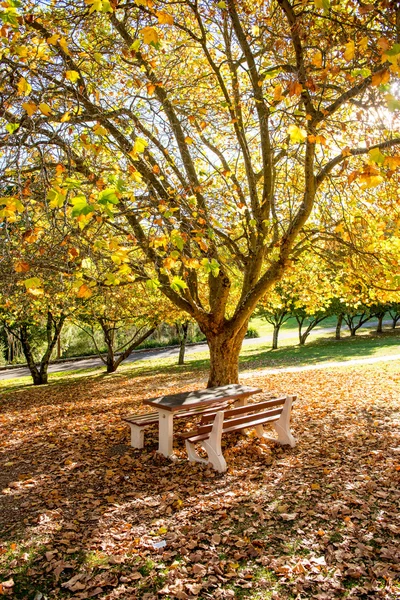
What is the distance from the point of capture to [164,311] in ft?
63.2

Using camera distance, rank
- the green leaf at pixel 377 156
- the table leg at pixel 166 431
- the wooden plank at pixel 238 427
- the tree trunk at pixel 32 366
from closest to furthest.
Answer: the green leaf at pixel 377 156, the wooden plank at pixel 238 427, the table leg at pixel 166 431, the tree trunk at pixel 32 366

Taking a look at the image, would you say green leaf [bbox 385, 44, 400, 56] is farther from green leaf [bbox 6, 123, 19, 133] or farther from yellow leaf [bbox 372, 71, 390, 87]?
green leaf [bbox 6, 123, 19, 133]

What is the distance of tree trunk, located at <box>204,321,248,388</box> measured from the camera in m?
9.37

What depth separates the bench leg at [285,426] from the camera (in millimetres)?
6844

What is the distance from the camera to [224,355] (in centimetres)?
944

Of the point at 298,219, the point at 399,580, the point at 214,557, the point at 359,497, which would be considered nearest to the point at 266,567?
the point at 214,557

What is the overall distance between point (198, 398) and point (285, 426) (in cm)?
138

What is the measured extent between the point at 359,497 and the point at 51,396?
480 inches

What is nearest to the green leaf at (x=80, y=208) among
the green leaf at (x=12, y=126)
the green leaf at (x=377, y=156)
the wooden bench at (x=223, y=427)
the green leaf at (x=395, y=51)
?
the green leaf at (x=12, y=126)

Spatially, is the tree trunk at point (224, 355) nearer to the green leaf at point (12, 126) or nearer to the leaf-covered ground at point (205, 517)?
the leaf-covered ground at point (205, 517)

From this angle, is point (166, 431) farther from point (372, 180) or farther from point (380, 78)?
point (380, 78)

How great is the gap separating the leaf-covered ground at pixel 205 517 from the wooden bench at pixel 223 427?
173 millimetres

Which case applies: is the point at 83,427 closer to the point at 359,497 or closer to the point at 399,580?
the point at 359,497

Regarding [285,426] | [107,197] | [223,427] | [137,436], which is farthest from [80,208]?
[285,426]
